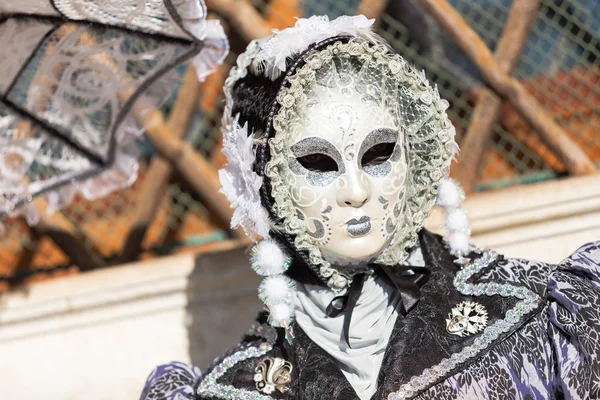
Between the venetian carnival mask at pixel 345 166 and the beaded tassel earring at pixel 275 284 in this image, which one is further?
the beaded tassel earring at pixel 275 284

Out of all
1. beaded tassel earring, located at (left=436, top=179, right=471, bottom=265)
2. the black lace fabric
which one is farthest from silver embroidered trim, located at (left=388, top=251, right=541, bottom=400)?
the black lace fabric

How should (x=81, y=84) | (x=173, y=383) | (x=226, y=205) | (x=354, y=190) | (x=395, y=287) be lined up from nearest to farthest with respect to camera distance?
(x=354, y=190) → (x=395, y=287) → (x=173, y=383) → (x=81, y=84) → (x=226, y=205)

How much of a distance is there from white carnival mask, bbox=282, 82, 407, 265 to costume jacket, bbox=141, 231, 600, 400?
19 cm

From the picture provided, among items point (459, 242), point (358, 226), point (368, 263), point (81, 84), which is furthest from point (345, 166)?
point (81, 84)

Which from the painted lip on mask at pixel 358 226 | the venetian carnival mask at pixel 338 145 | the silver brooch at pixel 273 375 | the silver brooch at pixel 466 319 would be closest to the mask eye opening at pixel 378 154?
the venetian carnival mask at pixel 338 145

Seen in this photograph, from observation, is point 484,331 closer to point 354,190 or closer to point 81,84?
point 354,190

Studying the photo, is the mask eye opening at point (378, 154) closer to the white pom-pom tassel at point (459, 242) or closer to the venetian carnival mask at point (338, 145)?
the venetian carnival mask at point (338, 145)

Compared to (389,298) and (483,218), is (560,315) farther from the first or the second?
(483,218)

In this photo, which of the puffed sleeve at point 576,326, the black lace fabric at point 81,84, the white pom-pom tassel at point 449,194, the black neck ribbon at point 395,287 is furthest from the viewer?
the black lace fabric at point 81,84

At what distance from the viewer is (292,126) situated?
1.33 metres

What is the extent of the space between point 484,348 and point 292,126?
564 mm

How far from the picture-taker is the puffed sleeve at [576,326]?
49.9 inches

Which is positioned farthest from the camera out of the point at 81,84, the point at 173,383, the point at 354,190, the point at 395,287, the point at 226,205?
the point at 226,205

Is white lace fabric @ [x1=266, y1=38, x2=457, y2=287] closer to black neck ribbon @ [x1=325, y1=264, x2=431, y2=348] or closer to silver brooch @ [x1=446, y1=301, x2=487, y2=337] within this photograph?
black neck ribbon @ [x1=325, y1=264, x2=431, y2=348]
